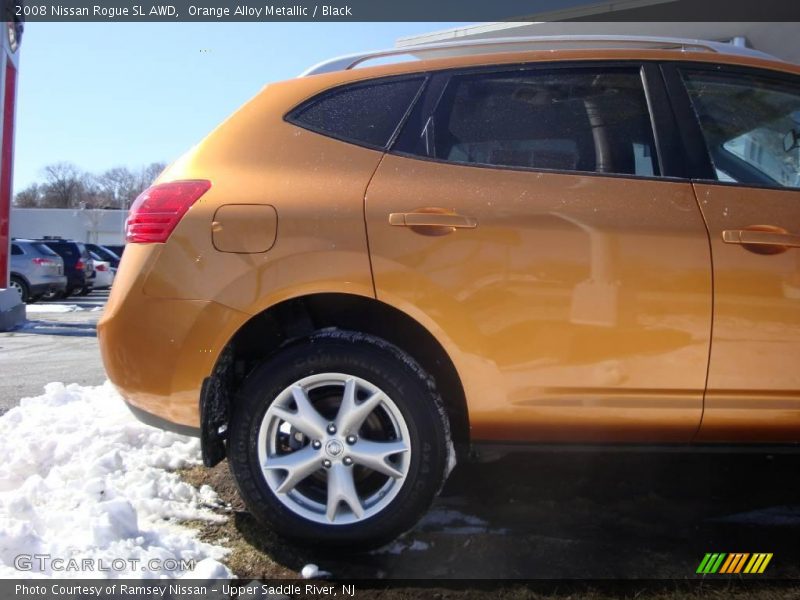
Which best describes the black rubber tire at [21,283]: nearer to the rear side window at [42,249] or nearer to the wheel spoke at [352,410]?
the rear side window at [42,249]

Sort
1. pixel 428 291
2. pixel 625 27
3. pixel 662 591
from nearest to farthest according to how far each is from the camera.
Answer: pixel 662 591 < pixel 428 291 < pixel 625 27

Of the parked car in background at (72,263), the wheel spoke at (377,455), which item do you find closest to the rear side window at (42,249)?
the parked car in background at (72,263)

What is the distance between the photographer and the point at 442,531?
9.37 feet

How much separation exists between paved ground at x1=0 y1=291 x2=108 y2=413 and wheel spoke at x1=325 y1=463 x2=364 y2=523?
3041 mm

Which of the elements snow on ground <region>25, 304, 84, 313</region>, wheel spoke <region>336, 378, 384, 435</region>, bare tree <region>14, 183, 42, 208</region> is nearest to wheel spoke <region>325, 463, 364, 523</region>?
wheel spoke <region>336, 378, 384, 435</region>

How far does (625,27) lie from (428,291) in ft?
28.3

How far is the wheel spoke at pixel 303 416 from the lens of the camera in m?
2.55

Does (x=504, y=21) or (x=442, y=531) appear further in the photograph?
(x=504, y=21)

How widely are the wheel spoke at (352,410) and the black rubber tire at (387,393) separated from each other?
0.05 meters

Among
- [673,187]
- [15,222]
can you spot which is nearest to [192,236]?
[673,187]

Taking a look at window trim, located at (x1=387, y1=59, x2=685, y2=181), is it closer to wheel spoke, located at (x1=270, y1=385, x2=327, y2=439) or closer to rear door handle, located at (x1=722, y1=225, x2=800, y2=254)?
rear door handle, located at (x1=722, y1=225, x2=800, y2=254)

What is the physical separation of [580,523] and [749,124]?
6.03 feet

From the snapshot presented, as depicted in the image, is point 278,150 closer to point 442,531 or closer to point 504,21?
point 442,531

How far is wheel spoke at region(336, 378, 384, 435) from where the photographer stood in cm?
254
